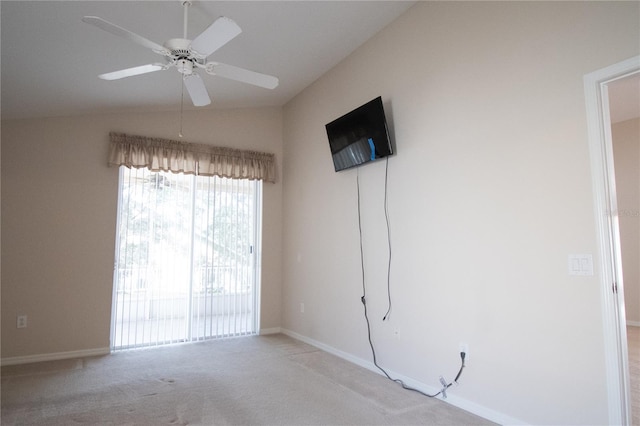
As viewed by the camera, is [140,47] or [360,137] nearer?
[140,47]

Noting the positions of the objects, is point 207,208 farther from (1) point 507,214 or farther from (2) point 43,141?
(1) point 507,214

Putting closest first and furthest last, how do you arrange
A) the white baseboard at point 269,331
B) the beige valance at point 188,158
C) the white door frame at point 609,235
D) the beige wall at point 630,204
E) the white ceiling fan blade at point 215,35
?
the white door frame at point 609,235 → the white ceiling fan blade at point 215,35 → the beige valance at point 188,158 → the white baseboard at point 269,331 → the beige wall at point 630,204

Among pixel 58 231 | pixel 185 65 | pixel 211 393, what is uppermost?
pixel 185 65

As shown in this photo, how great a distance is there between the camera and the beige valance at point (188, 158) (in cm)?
413

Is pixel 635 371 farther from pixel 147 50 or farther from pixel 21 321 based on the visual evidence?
pixel 21 321

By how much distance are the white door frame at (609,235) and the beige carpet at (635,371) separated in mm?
737

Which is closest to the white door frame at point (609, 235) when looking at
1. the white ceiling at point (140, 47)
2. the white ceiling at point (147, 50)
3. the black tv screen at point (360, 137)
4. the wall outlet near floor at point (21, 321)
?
the white ceiling at point (147, 50)

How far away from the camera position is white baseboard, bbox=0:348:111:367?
11.8 feet

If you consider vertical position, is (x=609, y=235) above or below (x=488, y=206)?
below

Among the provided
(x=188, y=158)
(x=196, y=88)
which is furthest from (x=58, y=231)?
(x=196, y=88)

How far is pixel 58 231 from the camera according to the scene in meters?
3.85

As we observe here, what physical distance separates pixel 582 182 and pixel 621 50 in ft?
2.28

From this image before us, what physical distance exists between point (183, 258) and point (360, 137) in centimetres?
258

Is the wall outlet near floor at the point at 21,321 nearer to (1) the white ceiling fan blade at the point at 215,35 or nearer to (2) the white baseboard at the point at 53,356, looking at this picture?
(2) the white baseboard at the point at 53,356
